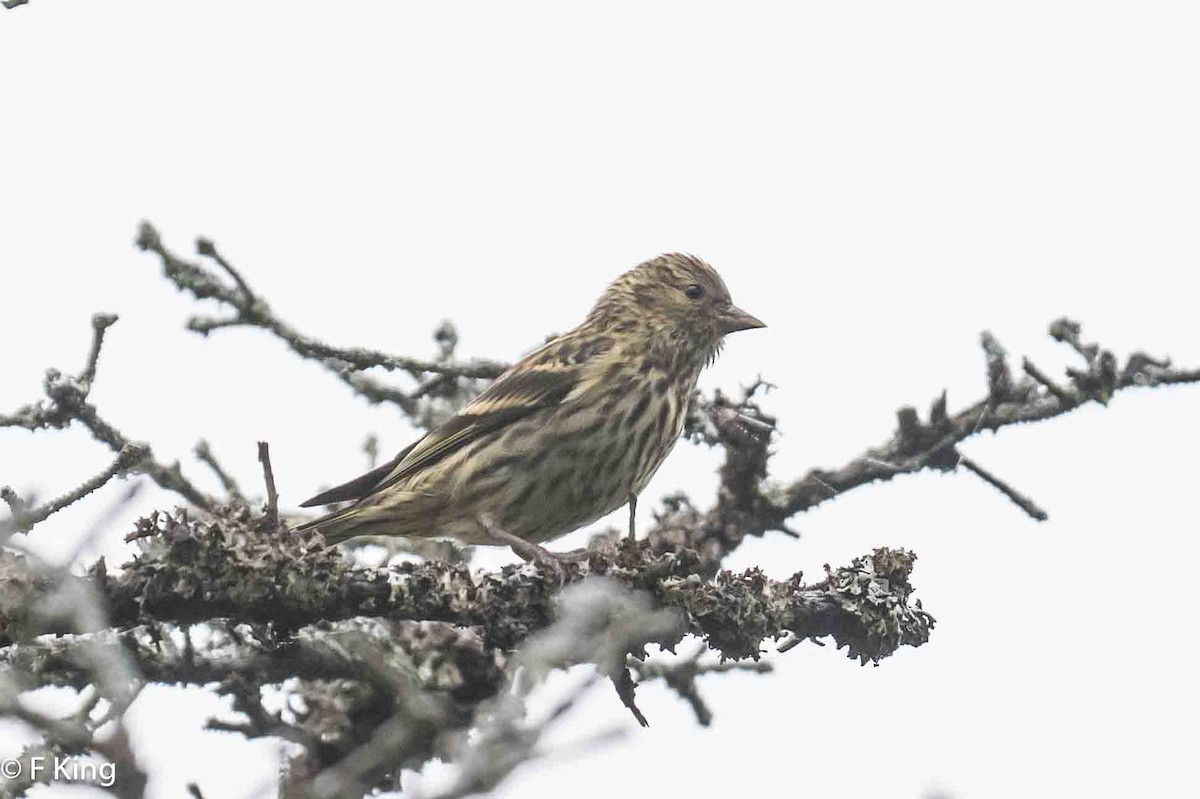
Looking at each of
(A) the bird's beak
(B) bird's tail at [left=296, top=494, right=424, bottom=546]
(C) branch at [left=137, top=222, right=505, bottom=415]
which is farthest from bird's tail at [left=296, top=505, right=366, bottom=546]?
(A) the bird's beak

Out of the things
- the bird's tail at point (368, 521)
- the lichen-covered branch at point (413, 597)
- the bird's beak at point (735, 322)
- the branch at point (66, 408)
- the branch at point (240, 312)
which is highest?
the bird's beak at point (735, 322)

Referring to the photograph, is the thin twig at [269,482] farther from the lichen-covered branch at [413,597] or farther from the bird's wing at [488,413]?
the bird's wing at [488,413]

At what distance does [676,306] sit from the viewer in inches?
335

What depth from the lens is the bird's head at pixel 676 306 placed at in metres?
8.33

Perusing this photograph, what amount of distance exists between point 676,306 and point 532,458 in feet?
4.93

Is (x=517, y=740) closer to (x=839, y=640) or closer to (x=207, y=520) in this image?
(x=207, y=520)

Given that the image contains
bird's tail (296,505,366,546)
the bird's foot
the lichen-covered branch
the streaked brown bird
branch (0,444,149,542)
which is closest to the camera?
branch (0,444,149,542)

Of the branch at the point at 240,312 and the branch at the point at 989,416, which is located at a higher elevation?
the branch at the point at 240,312

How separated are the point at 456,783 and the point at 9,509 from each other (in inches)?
92.6

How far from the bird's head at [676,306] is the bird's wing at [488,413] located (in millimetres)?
705

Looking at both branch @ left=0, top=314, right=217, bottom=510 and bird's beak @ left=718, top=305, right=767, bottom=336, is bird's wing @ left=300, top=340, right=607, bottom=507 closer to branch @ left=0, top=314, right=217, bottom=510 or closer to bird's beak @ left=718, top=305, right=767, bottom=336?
bird's beak @ left=718, top=305, right=767, bottom=336

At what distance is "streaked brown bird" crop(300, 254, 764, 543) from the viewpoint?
735cm

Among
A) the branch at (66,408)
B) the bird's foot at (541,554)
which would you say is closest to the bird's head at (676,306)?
the bird's foot at (541,554)

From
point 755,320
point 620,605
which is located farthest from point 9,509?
point 755,320
